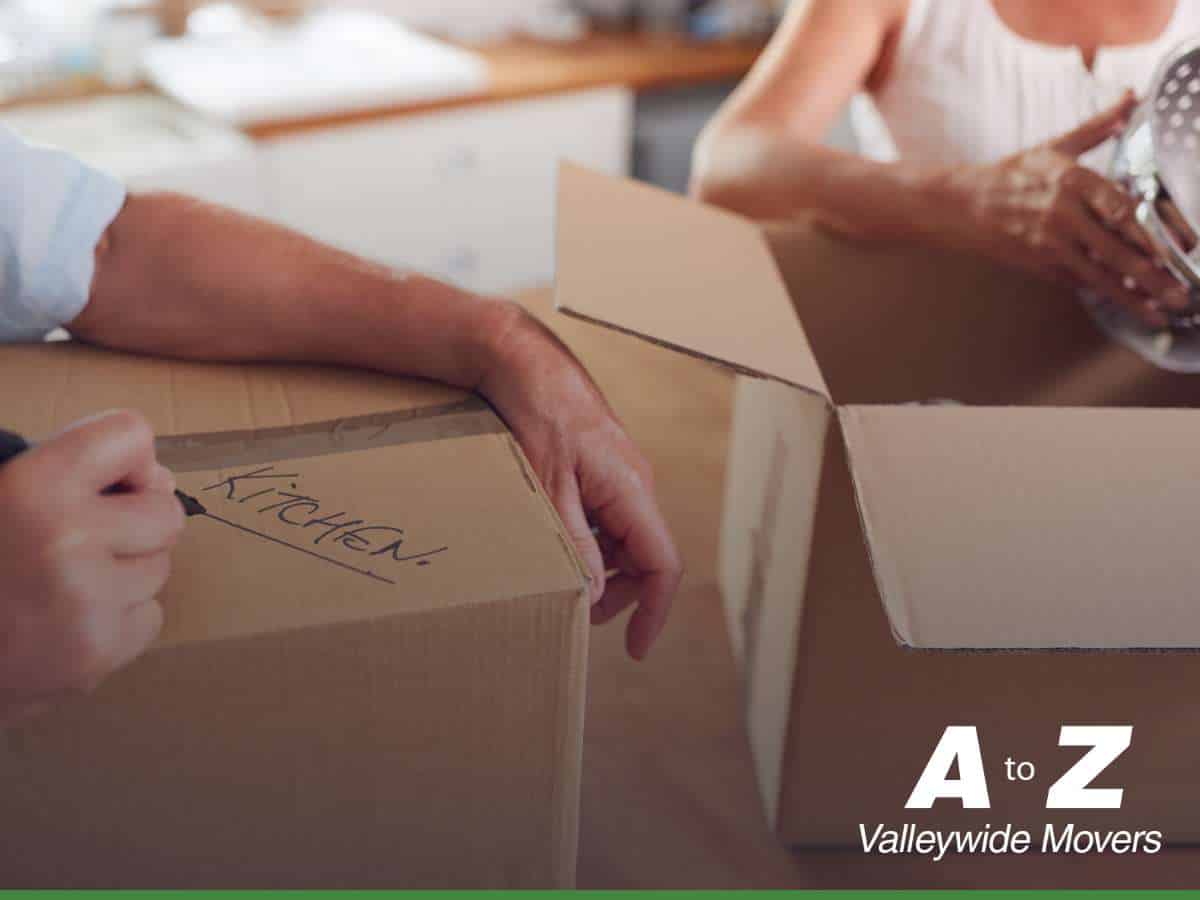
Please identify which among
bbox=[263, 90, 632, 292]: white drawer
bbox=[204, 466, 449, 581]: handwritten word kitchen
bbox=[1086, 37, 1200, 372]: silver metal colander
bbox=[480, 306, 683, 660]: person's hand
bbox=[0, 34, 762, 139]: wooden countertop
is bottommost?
bbox=[263, 90, 632, 292]: white drawer

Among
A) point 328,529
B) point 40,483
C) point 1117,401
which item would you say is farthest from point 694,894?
point 1117,401

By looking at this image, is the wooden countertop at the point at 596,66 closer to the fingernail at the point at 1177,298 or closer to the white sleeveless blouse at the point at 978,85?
the white sleeveless blouse at the point at 978,85

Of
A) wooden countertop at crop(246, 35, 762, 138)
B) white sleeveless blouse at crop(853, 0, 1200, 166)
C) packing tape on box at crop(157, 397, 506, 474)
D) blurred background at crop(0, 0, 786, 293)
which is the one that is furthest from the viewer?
wooden countertop at crop(246, 35, 762, 138)

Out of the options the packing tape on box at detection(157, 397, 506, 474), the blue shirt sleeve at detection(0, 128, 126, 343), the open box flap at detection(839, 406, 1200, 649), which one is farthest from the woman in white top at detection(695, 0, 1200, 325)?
the blue shirt sleeve at detection(0, 128, 126, 343)

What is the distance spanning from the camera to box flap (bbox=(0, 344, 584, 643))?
454 mm

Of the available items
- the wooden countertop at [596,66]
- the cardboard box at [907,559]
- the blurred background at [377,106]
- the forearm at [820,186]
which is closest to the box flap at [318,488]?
the cardboard box at [907,559]

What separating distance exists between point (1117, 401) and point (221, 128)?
1.59 metres

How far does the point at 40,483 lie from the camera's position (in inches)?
16.7

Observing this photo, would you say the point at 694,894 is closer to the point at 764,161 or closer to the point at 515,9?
the point at 764,161

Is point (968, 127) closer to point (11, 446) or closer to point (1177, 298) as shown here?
point (1177, 298)

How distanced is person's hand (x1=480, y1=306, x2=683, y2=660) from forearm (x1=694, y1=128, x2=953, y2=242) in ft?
1.12

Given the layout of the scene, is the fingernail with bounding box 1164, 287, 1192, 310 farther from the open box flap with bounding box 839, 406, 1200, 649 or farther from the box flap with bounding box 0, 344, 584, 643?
the box flap with bounding box 0, 344, 584, 643

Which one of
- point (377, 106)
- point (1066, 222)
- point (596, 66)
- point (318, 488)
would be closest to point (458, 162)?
point (377, 106)

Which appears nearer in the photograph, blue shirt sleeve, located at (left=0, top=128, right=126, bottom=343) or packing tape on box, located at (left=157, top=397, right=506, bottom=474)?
packing tape on box, located at (left=157, top=397, right=506, bottom=474)
